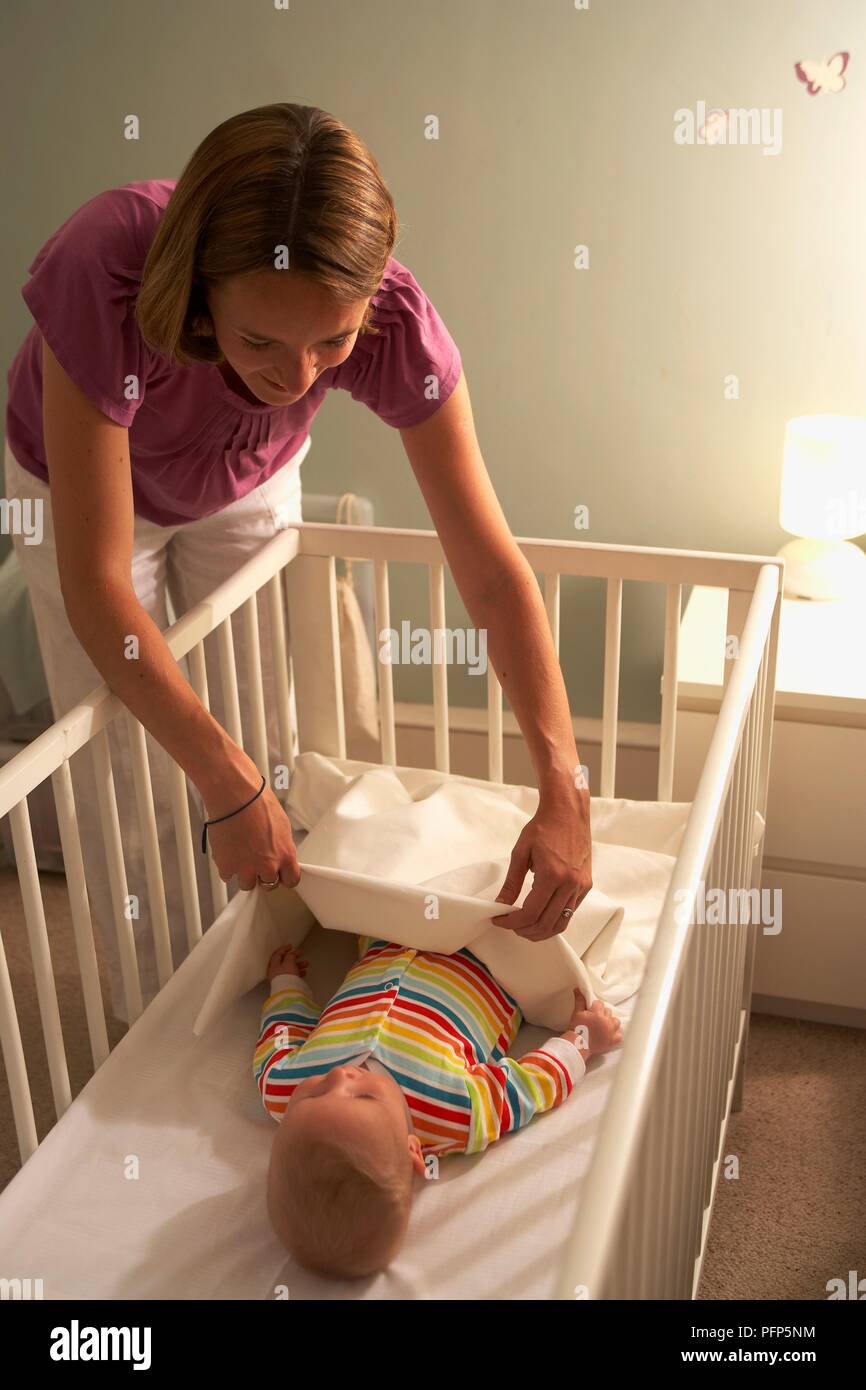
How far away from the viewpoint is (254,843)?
1.31 metres

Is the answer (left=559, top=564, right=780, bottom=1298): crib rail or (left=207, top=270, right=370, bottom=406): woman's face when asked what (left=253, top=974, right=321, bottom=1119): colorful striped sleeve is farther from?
(left=207, top=270, right=370, bottom=406): woman's face

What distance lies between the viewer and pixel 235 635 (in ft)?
5.95

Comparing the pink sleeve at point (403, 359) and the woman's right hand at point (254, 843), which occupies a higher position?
the pink sleeve at point (403, 359)

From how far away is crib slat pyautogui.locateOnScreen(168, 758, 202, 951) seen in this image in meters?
1.44

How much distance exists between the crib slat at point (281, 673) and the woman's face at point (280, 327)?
0.52 meters

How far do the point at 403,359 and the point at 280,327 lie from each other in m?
0.28

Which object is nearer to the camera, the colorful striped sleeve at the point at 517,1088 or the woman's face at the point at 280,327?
the woman's face at the point at 280,327

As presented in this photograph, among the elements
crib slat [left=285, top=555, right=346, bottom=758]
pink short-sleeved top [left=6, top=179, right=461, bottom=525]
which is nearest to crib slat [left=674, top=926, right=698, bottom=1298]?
pink short-sleeved top [left=6, top=179, right=461, bottom=525]

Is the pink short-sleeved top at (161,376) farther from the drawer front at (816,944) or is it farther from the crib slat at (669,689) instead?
the drawer front at (816,944)

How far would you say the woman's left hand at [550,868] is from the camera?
1.32 m

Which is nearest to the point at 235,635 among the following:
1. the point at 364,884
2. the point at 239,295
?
the point at 364,884

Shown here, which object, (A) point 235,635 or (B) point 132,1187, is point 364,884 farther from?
(A) point 235,635

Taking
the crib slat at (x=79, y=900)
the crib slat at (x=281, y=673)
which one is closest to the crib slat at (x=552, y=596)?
the crib slat at (x=281, y=673)

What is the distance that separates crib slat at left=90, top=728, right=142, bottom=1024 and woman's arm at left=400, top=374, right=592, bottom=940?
387 mm
